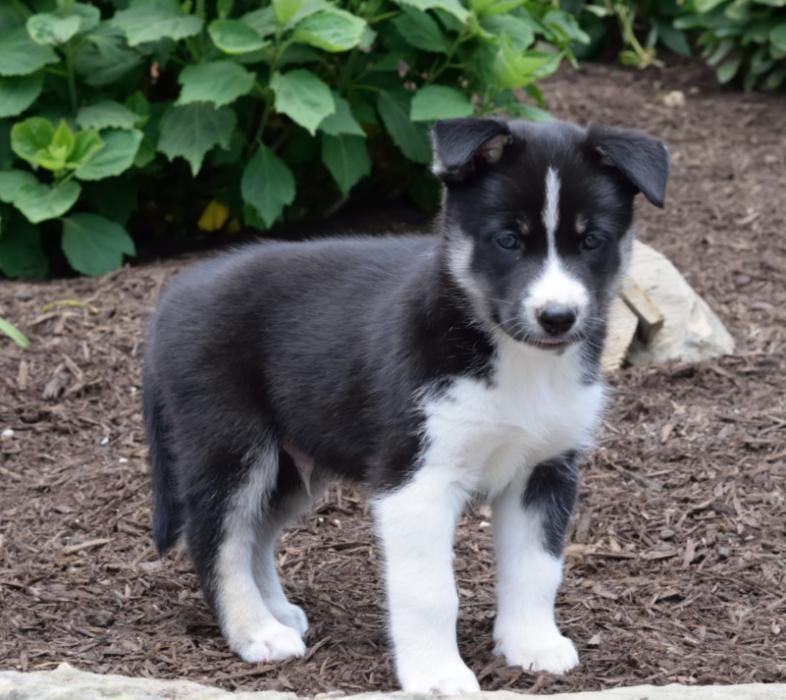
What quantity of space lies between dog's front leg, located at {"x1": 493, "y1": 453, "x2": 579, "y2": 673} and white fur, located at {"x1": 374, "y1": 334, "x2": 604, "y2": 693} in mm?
139

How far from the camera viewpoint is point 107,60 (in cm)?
738

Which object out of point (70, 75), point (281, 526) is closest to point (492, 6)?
point (70, 75)

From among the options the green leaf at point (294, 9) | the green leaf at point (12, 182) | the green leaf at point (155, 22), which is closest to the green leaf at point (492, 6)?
the green leaf at point (294, 9)

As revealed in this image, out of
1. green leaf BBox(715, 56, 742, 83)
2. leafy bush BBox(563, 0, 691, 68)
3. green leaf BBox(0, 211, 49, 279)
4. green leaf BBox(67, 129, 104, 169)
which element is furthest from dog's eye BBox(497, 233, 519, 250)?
leafy bush BBox(563, 0, 691, 68)

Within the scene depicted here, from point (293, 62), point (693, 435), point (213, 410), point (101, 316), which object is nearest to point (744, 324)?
point (693, 435)

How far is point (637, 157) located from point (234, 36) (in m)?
3.42

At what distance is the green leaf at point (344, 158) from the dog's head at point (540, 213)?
3.42 m

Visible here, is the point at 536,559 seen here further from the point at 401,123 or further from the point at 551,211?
the point at 401,123

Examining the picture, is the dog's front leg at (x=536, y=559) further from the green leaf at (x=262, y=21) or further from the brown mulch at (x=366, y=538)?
the green leaf at (x=262, y=21)

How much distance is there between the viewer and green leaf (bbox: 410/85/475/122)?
7.21 m

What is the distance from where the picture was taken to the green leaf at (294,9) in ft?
22.3

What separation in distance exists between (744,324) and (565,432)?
11.0 feet

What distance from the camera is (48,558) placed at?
198 inches

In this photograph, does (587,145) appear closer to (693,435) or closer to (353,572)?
(353,572)
